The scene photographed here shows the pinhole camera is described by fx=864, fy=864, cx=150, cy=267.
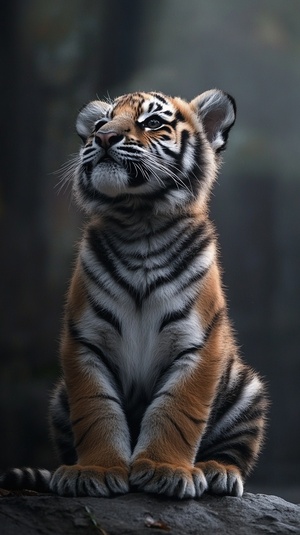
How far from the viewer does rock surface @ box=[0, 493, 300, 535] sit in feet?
7.09

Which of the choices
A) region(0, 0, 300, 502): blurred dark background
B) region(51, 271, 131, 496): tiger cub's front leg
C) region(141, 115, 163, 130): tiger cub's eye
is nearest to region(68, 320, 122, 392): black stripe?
region(51, 271, 131, 496): tiger cub's front leg

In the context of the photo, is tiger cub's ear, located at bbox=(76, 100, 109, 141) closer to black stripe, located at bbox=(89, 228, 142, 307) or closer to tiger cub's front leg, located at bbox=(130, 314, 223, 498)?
black stripe, located at bbox=(89, 228, 142, 307)

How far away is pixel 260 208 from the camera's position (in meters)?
5.52

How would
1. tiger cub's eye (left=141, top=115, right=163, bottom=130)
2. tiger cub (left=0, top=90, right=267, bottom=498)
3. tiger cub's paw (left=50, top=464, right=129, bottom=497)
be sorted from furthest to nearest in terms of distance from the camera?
tiger cub's eye (left=141, top=115, right=163, bottom=130)
tiger cub (left=0, top=90, right=267, bottom=498)
tiger cub's paw (left=50, top=464, right=129, bottom=497)

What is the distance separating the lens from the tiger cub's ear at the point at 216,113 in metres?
2.92

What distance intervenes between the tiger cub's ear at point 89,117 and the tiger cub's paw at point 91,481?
3.85 ft

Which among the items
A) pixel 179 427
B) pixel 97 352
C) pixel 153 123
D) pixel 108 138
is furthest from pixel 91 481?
pixel 153 123

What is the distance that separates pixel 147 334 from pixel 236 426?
0.47m

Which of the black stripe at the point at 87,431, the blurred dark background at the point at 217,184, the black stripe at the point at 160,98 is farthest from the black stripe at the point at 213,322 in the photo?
the blurred dark background at the point at 217,184

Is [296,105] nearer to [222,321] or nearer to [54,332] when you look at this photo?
[54,332]

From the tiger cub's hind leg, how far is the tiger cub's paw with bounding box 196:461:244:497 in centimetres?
7

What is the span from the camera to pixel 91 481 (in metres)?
2.33

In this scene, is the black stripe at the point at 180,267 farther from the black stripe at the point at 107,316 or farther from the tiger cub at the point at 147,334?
the black stripe at the point at 107,316

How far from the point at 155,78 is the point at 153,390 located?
3.20 metres
